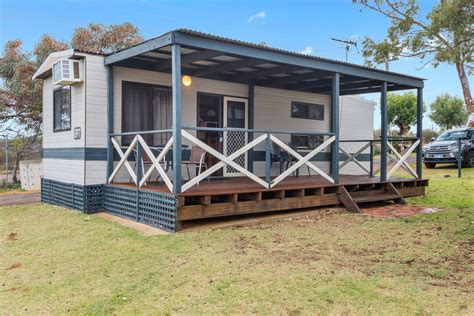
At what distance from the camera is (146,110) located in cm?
792

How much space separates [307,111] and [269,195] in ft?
14.5

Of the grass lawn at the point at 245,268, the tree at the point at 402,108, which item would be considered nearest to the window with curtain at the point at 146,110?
the grass lawn at the point at 245,268

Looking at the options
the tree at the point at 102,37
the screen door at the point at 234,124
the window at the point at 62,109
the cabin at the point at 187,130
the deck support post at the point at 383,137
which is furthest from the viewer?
the tree at the point at 102,37

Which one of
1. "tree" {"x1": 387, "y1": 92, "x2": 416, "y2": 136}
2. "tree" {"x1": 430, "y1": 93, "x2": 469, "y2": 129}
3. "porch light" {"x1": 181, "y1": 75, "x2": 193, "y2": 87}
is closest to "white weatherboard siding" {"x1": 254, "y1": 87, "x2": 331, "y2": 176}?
"porch light" {"x1": 181, "y1": 75, "x2": 193, "y2": 87}

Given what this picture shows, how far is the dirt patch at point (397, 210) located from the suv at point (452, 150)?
811 centimetres

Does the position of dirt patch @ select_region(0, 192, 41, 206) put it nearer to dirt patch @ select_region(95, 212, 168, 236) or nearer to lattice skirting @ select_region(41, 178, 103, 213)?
lattice skirting @ select_region(41, 178, 103, 213)

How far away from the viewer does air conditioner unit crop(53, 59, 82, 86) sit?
7108 mm

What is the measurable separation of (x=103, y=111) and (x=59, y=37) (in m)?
7.75

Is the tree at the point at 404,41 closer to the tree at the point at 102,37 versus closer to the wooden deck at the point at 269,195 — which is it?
the wooden deck at the point at 269,195

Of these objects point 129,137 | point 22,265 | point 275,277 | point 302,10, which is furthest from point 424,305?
point 302,10

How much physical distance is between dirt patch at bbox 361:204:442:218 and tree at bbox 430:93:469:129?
25.3 metres

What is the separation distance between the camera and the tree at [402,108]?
29766mm

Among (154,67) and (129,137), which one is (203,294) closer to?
(129,137)

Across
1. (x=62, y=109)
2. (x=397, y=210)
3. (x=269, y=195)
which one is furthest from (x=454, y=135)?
(x=62, y=109)
